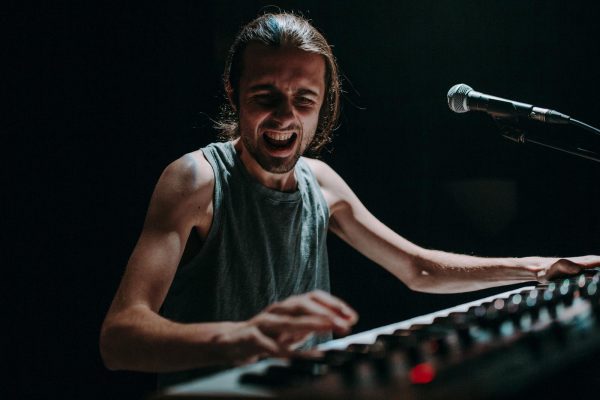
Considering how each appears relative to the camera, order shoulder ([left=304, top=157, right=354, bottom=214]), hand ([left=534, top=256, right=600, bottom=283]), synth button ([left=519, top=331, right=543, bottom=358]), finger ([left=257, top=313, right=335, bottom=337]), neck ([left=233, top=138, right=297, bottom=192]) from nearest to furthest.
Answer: synth button ([left=519, top=331, right=543, bottom=358])
finger ([left=257, top=313, right=335, bottom=337])
hand ([left=534, top=256, right=600, bottom=283])
neck ([left=233, top=138, right=297, bottom=192])
shoulder ([left=304, top=157, right=354, bottom=214])

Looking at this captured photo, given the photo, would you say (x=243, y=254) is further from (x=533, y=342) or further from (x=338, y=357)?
(x=533, y=342)

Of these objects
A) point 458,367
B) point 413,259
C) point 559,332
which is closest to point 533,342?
point 559,332

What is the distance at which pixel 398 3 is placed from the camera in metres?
3.08

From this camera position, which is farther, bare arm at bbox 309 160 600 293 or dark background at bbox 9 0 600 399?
dark background at bbox 9 0 600 399

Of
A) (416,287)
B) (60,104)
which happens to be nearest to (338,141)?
(416,287)

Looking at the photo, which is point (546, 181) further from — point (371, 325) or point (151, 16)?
point (151, 16)

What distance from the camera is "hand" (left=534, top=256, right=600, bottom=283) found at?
1.77m

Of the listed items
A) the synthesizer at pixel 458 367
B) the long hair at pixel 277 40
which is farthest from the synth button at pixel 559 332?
the long hair at pixel 277 40

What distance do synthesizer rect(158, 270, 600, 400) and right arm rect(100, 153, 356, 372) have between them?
54 millimetres

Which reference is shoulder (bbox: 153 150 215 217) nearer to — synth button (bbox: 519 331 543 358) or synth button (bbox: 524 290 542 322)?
synth button (bbox: 524 290 542 322)

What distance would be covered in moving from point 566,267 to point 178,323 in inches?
47.2

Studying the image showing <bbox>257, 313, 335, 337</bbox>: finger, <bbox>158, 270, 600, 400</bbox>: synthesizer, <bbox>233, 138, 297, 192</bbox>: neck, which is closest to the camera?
<bbox>158, 270, 600, 400</bbox>: synthesizer

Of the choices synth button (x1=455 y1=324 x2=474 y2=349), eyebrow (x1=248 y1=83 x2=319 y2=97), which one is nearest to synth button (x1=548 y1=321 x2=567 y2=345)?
synth button (x1=455 y1=324 x2=474 y2=349)

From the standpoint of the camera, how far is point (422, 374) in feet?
2.18
